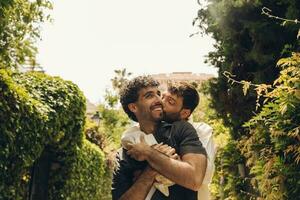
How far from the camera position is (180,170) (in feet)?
8.95

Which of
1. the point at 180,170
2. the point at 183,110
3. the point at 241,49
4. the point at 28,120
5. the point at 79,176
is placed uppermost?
the point at 241,49

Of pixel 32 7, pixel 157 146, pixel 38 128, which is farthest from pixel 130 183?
pixel 32 7

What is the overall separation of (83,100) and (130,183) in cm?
600

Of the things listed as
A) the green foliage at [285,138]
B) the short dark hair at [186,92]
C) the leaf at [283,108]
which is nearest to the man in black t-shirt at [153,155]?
the short dark hair at [186,92]

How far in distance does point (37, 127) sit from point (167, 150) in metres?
3.58

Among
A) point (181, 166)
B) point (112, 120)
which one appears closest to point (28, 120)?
point (181, 166)

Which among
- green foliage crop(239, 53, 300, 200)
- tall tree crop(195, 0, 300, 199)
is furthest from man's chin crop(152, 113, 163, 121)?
tall tree crop(195, 0, 300, 199)

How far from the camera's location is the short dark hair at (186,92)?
3.57 meters

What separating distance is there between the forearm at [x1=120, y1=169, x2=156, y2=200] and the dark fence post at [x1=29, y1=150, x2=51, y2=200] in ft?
19.3

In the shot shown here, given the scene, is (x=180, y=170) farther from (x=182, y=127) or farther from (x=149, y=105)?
(x=149, y=105)

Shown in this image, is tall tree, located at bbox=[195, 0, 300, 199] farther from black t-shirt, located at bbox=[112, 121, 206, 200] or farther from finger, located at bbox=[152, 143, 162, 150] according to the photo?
finger, located at bbox=[152, 143, 162, 150]

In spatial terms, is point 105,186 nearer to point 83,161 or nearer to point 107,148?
point 107,148

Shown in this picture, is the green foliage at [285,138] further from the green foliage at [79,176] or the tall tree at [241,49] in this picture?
the green foliage at [79,176]

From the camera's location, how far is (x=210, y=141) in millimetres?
3227
